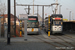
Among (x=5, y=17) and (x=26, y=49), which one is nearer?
(x=26, y=49)

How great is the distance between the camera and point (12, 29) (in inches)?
775

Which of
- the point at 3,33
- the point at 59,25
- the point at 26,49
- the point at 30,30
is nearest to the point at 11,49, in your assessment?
the point at 26,49

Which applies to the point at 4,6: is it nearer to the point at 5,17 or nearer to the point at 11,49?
the point at 5,17

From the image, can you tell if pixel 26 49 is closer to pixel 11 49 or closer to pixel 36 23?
pixel 11 49

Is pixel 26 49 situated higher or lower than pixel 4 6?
lower

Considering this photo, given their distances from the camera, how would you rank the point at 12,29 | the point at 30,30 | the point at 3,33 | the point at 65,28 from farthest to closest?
1. the point at 65,28
2. the point at 30,30
3. the point at 12,29
4. the point at 3,33

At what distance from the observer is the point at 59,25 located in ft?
74.9

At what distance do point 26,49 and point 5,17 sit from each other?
1044cm

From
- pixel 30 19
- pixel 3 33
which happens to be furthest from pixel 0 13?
pixel 30 19

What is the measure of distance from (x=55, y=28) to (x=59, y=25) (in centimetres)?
88

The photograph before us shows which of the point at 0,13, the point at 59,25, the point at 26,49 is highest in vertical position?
the point at 0,13

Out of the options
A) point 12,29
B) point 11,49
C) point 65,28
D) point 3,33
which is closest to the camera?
point 11,49

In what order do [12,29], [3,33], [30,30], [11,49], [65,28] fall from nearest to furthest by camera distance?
[11,49]
[3,33]
[12,29]
[30,30]
[65,28]

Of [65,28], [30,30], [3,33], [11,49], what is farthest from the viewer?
[65,28]
